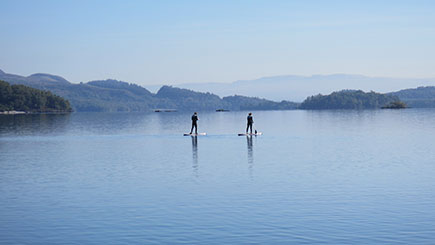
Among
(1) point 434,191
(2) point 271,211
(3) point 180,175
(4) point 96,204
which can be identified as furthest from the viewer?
(3) point 180,175

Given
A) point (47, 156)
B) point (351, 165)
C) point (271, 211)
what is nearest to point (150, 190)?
point (271, 211)

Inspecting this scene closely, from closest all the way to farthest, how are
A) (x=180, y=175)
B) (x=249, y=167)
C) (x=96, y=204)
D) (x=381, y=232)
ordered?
1. (x=381, y=232)
2. (x=96, y=204)
3. (x=180, y=175)
4. (x=249, y=167)

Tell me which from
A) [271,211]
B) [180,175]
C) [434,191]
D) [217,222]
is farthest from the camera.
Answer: [180,175]

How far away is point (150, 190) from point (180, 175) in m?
4.81

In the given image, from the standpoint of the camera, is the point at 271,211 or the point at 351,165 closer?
the point at 271,211

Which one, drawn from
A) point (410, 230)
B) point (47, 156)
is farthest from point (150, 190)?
point (47, 156)

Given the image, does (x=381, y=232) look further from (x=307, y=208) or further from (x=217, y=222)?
(x=217, y=222)

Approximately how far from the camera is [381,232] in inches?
617

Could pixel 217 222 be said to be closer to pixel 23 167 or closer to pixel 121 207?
pixel 121 207

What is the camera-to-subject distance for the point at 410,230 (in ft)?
52.0

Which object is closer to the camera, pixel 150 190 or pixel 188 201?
pixel 188 201

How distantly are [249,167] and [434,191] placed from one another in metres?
11.3

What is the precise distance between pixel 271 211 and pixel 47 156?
24513 mm

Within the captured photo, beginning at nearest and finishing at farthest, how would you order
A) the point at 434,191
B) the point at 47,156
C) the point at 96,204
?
the point at 96,204 → the point at 434,191 → the point at 47,156
